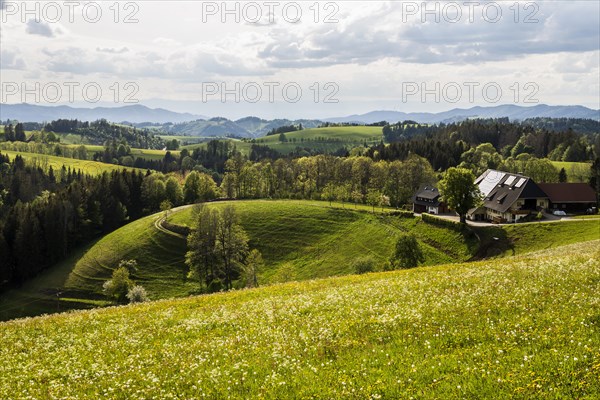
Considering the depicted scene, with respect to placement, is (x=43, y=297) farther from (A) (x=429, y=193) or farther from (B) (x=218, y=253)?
(A) (x=429, y=193)

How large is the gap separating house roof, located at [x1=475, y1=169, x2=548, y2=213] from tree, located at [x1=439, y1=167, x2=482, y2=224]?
15.5 metres

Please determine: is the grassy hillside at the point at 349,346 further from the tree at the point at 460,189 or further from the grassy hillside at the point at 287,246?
the tree at the point at 460,189

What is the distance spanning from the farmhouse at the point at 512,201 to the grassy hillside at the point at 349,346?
87.8m

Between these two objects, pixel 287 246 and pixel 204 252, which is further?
pixel 287 246

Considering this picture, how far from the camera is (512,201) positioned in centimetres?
11375

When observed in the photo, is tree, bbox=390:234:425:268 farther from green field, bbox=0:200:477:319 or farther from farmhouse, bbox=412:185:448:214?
farmhouse, bbox=412:185:448:214

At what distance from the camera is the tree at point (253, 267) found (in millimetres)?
95062

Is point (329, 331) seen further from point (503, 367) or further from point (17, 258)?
point (17, 258)

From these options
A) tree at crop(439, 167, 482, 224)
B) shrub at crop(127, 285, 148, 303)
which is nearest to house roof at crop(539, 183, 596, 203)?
tree at crop(439, 167, 482, 224)

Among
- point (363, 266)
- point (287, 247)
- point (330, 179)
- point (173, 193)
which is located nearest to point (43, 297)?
point (287, 247)

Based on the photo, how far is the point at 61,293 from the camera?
356 feet

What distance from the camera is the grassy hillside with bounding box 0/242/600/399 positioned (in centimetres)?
1409

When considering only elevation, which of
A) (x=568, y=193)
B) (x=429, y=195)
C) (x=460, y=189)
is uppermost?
(x=460, y=189)

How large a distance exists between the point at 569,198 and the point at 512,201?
18.1 meters
